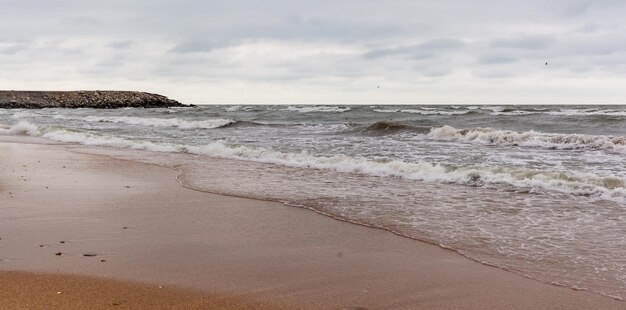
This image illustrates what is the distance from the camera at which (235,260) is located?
14.7 ft

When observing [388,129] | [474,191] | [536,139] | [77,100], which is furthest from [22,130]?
[77,100]

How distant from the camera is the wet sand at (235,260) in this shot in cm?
365

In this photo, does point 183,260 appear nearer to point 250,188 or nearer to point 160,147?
point 250,188

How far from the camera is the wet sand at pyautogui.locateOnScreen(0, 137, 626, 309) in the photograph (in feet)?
12.0

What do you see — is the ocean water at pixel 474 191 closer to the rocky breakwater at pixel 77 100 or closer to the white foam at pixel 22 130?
the white foam at pixel 22 130

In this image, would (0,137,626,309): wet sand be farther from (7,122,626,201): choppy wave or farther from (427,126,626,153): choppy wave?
(427,126,626,153): choppy wave

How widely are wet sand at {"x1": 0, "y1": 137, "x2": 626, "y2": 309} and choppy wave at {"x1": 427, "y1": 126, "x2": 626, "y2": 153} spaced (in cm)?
1195

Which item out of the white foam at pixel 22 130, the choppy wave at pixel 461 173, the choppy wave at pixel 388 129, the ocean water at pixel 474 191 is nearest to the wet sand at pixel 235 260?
the ocean water at pixel 474 191

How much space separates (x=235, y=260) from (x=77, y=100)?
7304cm

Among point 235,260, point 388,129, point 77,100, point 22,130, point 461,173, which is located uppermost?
point 77,100

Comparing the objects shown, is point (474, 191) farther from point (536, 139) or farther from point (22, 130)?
point (22, 130)

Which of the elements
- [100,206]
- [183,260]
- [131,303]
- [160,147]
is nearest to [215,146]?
[160,147]

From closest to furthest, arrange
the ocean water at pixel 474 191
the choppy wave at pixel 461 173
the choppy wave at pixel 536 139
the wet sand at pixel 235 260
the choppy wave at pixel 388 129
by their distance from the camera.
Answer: the wet sand at pixel 235 260 < the ocean water at pixel 474 191 < the choppy wave at pixel 461 173 < the choppy wave at pixel 536 139 < the choppy wave at pixel 388 129

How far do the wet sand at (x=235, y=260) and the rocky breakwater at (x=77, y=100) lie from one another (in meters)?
65.0
